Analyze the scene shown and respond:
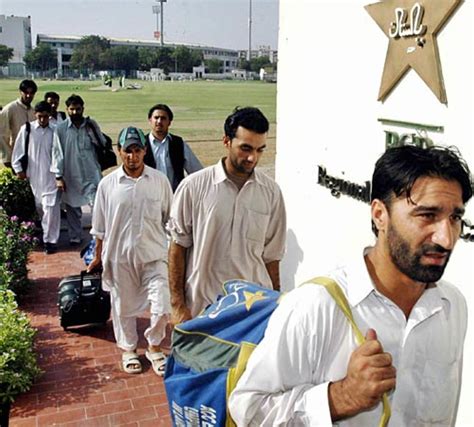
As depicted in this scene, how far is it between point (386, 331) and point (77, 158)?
588 cm

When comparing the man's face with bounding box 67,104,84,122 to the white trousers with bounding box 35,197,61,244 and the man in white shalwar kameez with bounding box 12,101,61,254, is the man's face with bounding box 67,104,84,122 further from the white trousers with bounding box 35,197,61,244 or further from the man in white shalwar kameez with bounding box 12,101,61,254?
the white trousers with bounding box 35,197,61,244

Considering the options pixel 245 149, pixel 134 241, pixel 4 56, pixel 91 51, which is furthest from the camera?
pixel 4 56

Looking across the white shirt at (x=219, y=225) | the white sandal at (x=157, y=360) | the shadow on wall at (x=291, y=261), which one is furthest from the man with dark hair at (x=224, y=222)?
the shadow on wall at (x=291, y=261)

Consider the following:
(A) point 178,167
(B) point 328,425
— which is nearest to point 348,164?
(A) point 178,167

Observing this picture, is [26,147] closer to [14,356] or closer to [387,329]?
[14,356]

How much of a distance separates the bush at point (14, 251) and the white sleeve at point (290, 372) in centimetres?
398

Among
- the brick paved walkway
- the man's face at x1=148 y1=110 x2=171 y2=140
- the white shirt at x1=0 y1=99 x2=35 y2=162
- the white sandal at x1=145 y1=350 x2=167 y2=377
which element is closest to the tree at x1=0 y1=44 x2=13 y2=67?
the white shirt at x1=0 y1=99 x2=35 y2=162

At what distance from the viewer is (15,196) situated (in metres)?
7.21

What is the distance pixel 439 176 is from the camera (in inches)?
55.6

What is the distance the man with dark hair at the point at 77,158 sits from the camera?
21.9ft

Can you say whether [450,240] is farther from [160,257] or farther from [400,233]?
[160,257]

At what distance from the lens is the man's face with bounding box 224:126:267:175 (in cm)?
289

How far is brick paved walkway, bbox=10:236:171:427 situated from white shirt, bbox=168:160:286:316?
3.09 ft

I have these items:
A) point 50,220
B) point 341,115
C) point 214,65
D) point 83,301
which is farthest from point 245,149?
point 214,65
